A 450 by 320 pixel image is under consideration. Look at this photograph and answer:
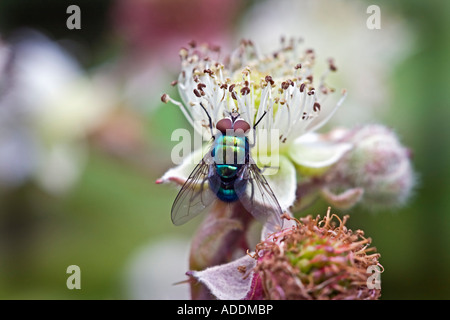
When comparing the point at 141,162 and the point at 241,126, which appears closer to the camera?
the point at 241,126

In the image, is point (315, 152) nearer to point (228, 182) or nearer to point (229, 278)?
point (228, 182)

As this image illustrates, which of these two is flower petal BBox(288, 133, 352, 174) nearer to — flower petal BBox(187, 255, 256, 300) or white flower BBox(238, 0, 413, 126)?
flower petal BBox(187, 255, 256, 300)

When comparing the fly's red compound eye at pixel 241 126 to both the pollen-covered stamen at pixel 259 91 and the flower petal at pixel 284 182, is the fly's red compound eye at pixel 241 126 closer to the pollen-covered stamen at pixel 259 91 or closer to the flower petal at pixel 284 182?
the pollen-covered stamen at pixel 259 91

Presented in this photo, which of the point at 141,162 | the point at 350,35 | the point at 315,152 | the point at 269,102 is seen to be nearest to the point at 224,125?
the point at 269,102

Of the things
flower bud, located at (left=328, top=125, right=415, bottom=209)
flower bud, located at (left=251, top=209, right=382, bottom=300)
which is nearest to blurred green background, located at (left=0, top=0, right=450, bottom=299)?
flower bud, located at (left=328, top=125, right=415, bottom=209)

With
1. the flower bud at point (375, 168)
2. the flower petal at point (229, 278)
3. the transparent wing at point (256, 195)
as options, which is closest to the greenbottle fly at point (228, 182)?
the transparent wing at point (256, 195)
